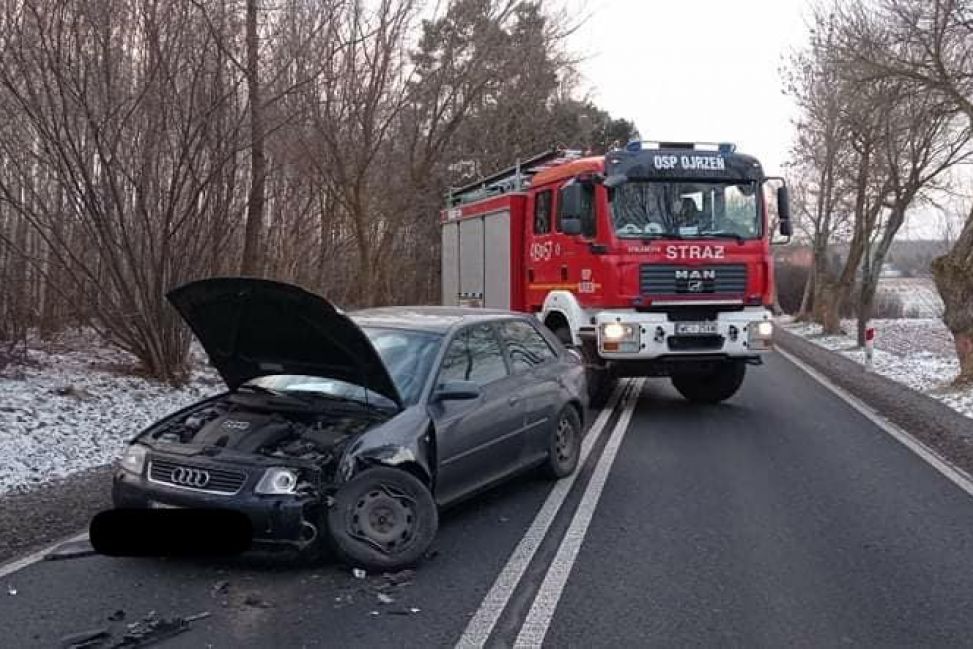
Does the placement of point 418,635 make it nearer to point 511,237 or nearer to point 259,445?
point 259,445

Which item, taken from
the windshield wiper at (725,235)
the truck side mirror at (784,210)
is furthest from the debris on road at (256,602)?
the truck side mirror at (784,210)

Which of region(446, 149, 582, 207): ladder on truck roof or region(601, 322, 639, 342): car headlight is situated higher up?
region(446, 149, 582, 207): ladder on truck roof

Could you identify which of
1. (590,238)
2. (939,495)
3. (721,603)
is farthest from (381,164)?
(721,603)

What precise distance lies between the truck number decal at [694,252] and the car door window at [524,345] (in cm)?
352

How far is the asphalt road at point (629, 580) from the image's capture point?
15.3 feet

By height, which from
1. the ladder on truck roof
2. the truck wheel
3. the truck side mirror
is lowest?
the truck wheel

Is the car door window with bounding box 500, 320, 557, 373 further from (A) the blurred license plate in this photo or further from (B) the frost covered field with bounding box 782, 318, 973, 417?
(B) the frost covered field with bounding box 782, 318, 973, 417

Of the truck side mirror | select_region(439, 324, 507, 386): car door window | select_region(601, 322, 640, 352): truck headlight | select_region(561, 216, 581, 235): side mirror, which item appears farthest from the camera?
the truck side mirror

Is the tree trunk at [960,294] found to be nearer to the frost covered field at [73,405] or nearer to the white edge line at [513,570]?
the white edge line at [513,570]

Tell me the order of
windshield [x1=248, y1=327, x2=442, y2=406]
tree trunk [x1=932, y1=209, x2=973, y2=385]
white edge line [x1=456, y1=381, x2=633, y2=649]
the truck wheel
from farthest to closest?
tree trunk [x1=932, y1=209, x2=973, y2=385]
the truck wheel
windshield [x1=248, y1=327, x2=442, y2=406]
white edge line [x1=456, y1=381, x2=633, y2=649]

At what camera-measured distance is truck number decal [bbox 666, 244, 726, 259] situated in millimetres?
11461

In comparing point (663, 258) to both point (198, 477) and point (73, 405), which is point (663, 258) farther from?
point (198, 477)

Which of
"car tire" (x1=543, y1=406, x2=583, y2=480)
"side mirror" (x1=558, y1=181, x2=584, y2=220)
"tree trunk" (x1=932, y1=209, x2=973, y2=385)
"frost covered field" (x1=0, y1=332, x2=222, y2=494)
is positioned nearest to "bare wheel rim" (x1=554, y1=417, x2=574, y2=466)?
"car tire" (x1=543, y1=406, x2=583, y2=480)

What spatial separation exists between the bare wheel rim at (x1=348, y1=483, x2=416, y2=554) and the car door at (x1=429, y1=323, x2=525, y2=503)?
547 mm
